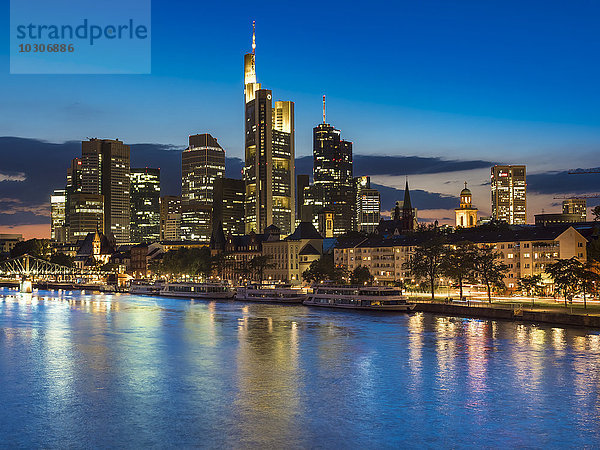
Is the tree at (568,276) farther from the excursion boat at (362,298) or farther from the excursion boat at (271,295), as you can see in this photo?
the excursion boat at (271,295)

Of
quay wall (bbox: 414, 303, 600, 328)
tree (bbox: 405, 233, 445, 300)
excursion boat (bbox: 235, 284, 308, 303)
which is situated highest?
tree (bbox: 405, 233, 445, 300)

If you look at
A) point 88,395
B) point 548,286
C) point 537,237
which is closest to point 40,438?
point 88,395

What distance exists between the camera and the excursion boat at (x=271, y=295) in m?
120

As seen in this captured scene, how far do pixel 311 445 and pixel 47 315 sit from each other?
72.2 meters

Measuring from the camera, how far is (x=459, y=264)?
10862 centimetres

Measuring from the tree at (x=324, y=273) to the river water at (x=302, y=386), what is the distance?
233 feet

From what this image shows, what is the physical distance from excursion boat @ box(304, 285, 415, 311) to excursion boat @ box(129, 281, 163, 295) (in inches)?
2032

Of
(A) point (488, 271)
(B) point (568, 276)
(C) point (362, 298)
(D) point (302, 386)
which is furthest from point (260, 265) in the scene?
(D) point (302, 386)

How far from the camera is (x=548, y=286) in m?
111

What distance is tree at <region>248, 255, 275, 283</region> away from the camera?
560 ft

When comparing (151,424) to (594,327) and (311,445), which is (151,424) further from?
(594,327)

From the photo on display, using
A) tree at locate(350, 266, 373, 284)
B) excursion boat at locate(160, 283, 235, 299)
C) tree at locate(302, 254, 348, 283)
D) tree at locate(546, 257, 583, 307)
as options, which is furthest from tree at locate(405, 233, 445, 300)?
excursion boat at locate(160, 283, 235, 299)

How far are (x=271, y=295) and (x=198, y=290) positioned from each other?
70.6 ft

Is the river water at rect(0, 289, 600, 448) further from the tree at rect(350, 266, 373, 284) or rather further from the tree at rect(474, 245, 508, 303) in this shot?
the tree at rect(350, 266, 373, 284)
